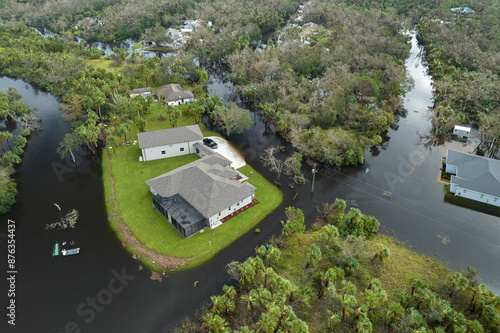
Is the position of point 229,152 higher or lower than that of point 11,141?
lower

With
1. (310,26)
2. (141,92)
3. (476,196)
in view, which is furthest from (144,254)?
(310,26)

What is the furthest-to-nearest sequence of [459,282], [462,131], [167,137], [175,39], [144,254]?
[175,39] < [462,131] < [167,137] < [144,254] < [459,282]

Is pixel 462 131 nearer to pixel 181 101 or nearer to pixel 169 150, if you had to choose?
pixel 169 150

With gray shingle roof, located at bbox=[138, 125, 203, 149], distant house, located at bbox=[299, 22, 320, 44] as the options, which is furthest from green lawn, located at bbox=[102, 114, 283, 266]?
distant house, located at bbox=[299, 22, 320, 44]

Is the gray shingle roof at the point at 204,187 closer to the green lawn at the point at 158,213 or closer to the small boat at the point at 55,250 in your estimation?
the green lawn at the point at 158,213

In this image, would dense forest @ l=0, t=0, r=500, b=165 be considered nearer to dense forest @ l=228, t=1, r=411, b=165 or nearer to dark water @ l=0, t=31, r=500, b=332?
dense forest @ l=228, t=1, r=411, b=165

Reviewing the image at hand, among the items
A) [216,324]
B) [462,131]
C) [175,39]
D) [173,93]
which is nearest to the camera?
[216,324]

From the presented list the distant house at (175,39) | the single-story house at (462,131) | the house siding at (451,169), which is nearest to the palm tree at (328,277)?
the house siding at (451,169)
